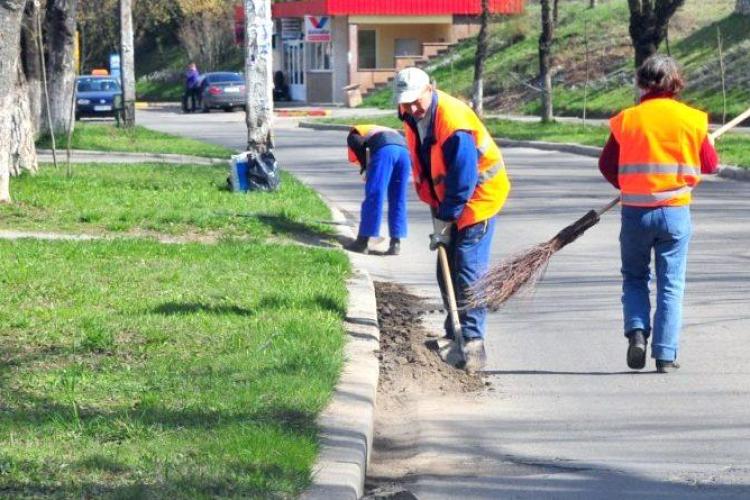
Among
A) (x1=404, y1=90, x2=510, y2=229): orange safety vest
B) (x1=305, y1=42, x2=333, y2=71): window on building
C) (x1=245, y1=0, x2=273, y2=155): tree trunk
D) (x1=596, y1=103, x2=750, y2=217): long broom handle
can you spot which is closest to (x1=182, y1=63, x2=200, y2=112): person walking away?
(x1=305, y1=42, x2=333, y2=71): window on building

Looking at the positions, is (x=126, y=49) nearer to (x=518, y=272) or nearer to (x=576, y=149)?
(x=576, y=149)

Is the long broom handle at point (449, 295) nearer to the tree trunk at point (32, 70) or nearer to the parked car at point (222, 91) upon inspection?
the tree trunk at point (32, 70)

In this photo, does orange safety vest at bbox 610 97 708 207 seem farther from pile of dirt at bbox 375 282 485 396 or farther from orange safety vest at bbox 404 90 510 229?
pile of dirt at bbox 375 282 485 396

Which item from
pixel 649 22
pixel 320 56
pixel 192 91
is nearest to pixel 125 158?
pixel 649 22

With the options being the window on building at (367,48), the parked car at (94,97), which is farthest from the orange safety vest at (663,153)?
the window on building at (367,48)

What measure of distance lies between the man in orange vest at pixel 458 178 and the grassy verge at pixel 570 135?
42.4 feet

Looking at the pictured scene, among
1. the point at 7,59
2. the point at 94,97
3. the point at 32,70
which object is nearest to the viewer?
the point at 7,59

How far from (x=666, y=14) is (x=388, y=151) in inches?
591

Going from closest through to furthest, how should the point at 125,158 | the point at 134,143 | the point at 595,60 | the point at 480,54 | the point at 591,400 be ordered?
the point at 591,400 < the point at 125,158 < the point at 134,143 < the point at 480,54 < the point at 595,60

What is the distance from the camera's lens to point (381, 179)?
1367 cm

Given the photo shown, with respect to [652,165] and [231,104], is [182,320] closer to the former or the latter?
[652,165]

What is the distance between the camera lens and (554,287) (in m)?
11.4

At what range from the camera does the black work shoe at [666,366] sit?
8.12m

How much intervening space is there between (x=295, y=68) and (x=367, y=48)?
18.6ft
